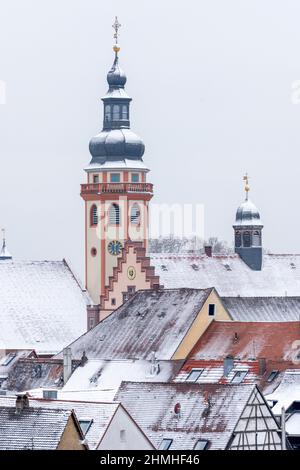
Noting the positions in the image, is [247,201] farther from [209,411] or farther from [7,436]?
[7,436]

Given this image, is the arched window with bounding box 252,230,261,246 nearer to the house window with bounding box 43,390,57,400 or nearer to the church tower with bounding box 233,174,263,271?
the church tower with bounding box 233,174,263,271

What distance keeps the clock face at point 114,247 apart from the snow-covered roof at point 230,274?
5.74 m

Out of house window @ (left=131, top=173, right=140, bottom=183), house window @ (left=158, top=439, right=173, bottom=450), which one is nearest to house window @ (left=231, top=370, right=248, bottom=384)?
house window @ (left=158, top=439, right=173, bottom=450)

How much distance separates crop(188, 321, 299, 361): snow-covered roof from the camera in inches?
3342

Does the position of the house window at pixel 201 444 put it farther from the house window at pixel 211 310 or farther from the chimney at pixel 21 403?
the house window at pixel 211 310

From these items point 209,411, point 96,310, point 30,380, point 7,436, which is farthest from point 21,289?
point 7,436

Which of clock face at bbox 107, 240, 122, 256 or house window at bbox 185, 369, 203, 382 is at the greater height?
clock face at bbox 107, 240, 122, 256

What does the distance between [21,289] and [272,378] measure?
4494cm

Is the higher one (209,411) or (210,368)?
(210,368)

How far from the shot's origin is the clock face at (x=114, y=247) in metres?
130

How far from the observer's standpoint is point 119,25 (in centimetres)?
13525

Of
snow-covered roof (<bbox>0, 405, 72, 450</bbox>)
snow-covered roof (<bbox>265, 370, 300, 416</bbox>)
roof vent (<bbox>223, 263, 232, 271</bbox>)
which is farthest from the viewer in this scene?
roof vent (<bbox>223, 263, 232, 271</bbox>)

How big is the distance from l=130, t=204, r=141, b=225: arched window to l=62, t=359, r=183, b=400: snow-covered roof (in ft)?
129

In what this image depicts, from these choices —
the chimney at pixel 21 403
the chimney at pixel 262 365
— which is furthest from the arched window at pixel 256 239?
the chimney at pixel 21 403
